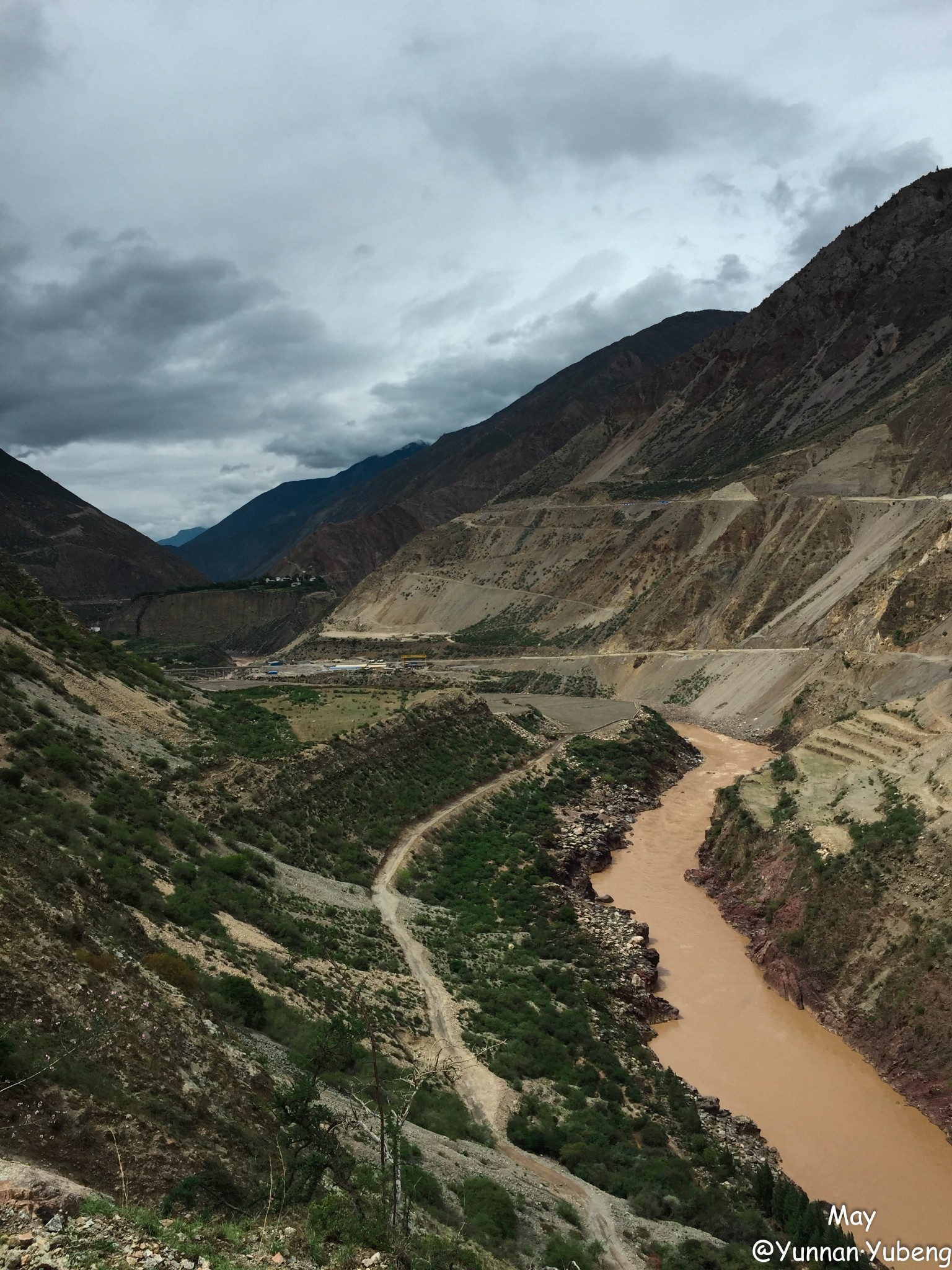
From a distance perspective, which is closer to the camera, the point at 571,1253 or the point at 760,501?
the point at 571,1253

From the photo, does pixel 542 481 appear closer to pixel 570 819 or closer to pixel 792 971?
pixel 570 819

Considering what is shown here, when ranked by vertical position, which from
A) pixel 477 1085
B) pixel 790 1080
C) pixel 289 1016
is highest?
pixel 289 1016

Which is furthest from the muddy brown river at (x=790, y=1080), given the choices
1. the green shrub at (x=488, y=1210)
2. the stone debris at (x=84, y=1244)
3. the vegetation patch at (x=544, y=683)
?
the vegetation patch at (x=544, y=683)

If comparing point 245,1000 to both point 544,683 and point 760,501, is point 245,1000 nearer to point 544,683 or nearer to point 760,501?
point 544,683

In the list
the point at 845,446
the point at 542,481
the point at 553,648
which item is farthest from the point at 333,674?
the point at 542,481

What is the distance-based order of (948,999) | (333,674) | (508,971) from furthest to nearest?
(333,674), (508,971), (948,999)

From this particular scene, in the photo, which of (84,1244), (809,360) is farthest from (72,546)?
(84,1244)

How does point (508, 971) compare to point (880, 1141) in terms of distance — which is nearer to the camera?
point (880, 1141)

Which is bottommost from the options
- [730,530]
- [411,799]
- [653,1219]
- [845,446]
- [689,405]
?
[653,1219]
